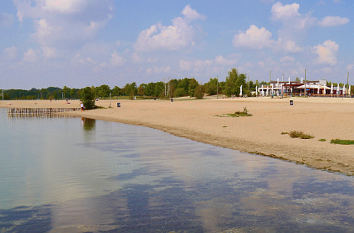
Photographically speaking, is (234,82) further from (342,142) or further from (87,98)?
(342,142)

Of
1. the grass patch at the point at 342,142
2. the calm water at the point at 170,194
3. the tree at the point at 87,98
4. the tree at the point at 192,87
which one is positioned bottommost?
the calm water at the point at 170,194

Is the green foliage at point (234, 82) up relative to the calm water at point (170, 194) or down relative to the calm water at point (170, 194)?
up

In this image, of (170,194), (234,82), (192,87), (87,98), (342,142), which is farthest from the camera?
(192,87)

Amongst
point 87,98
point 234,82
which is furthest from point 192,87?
point 87,98

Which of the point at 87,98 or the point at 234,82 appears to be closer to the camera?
the point at 87,98

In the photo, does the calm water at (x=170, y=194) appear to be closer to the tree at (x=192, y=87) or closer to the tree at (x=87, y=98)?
the tree at (x=87, y=98)

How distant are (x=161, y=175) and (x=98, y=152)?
8895 millimetres

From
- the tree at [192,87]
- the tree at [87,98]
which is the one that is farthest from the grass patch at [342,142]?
the tree at [192,87]

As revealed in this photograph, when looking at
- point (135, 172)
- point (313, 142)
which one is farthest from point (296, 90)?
point (135, 172)

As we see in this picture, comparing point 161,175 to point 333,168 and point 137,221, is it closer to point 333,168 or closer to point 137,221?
point 137,221

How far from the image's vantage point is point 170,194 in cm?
1221

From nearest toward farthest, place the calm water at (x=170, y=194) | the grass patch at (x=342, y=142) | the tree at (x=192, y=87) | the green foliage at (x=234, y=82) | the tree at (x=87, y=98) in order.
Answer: the calm water at (x=170, y=194), the grass patch at (x=342, y=142), the tree at (x=87, y=98), the green foliage at (x=234, y=82), the tree at (x=192, y=87)

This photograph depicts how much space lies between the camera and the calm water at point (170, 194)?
30.3ft

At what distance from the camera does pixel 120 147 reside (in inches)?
991
